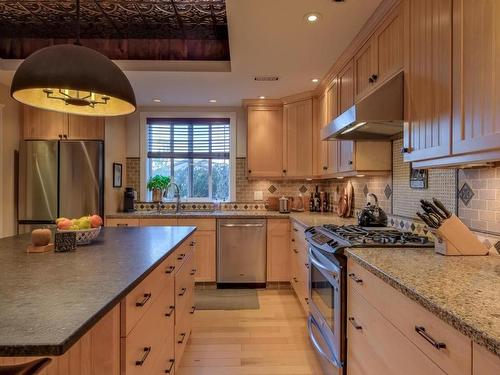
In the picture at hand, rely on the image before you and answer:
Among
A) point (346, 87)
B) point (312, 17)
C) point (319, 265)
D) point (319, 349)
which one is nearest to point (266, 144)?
point (346, 87)

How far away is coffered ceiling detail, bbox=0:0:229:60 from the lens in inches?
108

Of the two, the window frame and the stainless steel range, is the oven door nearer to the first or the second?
the stainless steel range

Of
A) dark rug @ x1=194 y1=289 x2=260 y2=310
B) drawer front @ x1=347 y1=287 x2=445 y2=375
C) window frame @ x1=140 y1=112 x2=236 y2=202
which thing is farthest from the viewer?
window frame @ x1=140 y1=112 x2=236 y2=202

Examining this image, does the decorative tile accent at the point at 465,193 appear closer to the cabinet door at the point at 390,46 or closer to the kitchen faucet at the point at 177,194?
the cabinet door at the point at 390,46

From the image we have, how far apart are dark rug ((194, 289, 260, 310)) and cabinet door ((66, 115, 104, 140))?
2.23m

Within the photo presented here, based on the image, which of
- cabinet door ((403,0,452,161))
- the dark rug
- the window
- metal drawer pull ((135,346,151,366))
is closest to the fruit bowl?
metal drawer pull ((135,346,151,366))

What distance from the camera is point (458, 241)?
154 cm

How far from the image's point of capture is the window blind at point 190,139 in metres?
4.61

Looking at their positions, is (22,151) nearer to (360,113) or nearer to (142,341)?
(142,341)

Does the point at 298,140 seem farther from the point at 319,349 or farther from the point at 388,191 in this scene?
the point at 319,349

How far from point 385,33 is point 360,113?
0.61 m

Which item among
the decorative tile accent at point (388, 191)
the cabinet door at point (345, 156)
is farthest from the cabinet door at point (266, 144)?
the decorative tile accent at point (388, 191)

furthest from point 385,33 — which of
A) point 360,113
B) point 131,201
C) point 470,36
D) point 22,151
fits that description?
point 22,151

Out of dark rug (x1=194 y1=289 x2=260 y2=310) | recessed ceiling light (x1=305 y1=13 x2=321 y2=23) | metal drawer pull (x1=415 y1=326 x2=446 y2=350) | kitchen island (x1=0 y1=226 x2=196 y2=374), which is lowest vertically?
dark rug (x1=194 y1=289 x2=260 y2=310)
